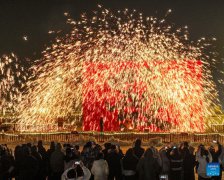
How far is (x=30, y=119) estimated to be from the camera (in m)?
36.7

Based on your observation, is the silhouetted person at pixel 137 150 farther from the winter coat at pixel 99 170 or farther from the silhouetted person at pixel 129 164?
the winter coat at pixel 99 170

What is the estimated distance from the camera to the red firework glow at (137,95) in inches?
1134

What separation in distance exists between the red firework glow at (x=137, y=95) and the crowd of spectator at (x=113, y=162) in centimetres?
1350

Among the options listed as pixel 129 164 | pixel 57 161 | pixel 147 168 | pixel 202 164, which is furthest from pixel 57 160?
pixel 202 164

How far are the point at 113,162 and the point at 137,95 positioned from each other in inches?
691

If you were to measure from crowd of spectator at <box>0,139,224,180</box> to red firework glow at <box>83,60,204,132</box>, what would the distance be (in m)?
13.5

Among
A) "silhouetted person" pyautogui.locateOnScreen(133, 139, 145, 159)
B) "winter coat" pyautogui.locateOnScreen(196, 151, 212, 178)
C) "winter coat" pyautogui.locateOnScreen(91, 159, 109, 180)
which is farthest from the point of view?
"winter coat" pyautogui.locateOnScreen(196, 151, 212, 178)

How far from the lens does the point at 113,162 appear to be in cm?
1430

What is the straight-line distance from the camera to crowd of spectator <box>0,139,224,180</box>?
1281 cm

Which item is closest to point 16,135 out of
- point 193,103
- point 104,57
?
point 104,57

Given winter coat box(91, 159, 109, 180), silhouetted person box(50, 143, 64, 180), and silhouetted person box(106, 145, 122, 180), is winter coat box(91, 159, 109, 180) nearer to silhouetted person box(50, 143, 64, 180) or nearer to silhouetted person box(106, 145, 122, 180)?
silhouetted person box(106, 145, 122, 180)

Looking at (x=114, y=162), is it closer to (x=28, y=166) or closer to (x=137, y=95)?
(x=28, y=166)

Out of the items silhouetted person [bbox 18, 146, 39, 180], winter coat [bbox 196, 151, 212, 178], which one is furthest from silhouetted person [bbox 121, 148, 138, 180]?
silhouetted person [bbox 18, 146, 39, 180]

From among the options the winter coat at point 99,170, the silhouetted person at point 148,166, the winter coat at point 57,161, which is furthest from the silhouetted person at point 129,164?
the winter coat at point 57,161
